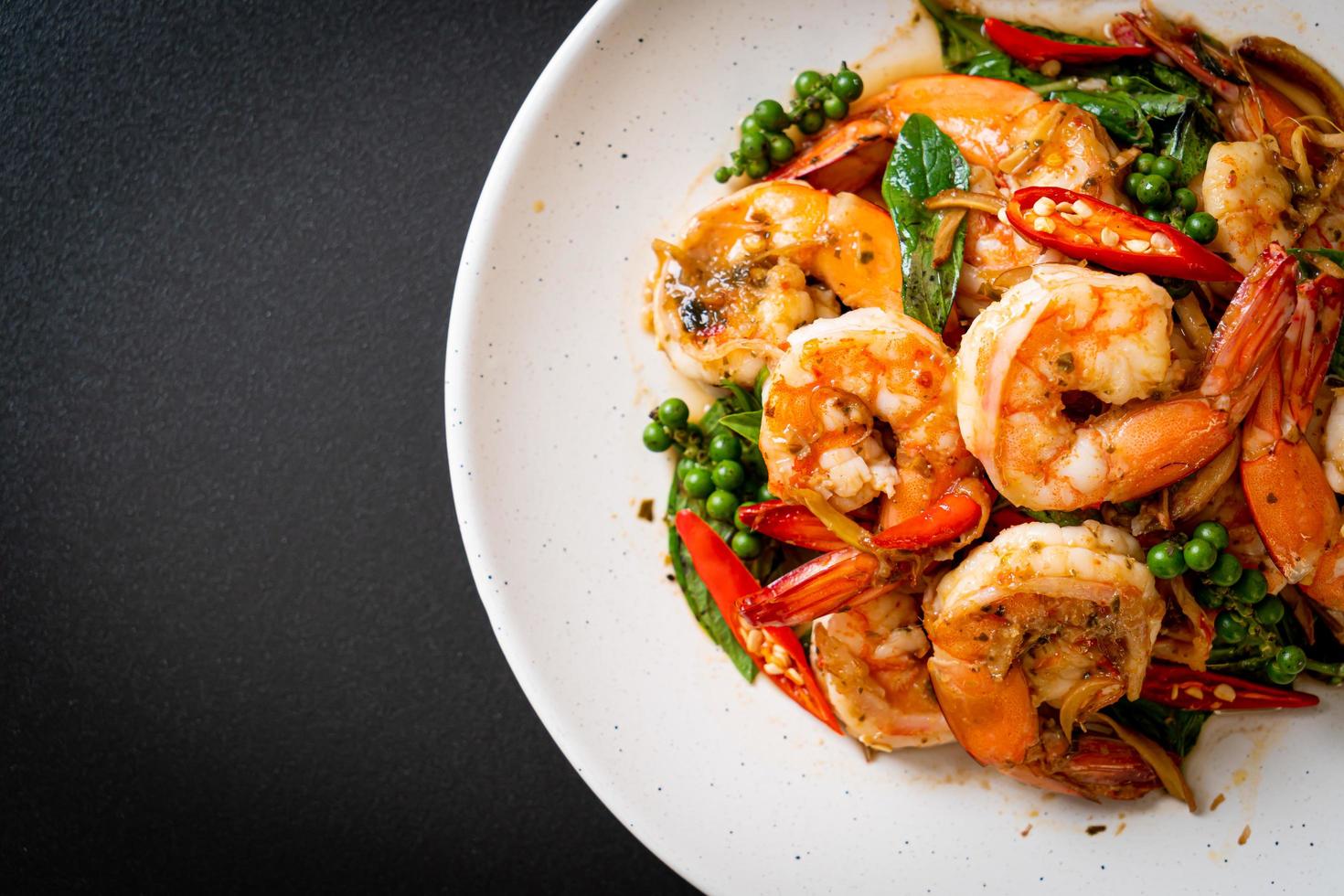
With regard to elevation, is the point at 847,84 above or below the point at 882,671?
above

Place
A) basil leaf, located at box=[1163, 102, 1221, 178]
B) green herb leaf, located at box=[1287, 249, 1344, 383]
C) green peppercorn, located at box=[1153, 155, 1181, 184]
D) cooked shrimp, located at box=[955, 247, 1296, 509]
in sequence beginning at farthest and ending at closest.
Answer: basil leaf, located at box=[1163, 102, 1221, 178] < green peppercorn, located at box=[1153, 155, 1181, 184] < green herb leaf, located at box=[1287, 249, 1344, 383] < cooked shrimp, located at box=[955, 247, 1296, 509]

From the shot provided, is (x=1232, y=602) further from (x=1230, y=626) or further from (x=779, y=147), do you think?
(x=779, y=147)

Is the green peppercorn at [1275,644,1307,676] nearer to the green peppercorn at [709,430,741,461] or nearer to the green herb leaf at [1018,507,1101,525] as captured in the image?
the green herb leaf at [1018,507,1101,525]

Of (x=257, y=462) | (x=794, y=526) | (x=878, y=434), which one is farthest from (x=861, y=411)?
(x=257, y=462)

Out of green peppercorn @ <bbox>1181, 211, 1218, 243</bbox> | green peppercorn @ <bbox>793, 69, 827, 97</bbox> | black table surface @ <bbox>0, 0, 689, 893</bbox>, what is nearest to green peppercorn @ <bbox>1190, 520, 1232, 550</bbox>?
green peppercorn @ <bbox>1181, 211, 1218, 243</bbox>

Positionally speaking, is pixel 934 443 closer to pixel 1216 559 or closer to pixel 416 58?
pixel 1216 559

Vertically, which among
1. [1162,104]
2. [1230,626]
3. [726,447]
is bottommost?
[1230,626]

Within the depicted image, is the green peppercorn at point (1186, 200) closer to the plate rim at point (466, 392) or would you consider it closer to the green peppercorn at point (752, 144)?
the green peppercorn at point (752, 144)

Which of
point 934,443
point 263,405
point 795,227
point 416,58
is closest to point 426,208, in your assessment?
point 416,58

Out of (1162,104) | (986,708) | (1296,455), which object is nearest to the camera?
(1296,455)
